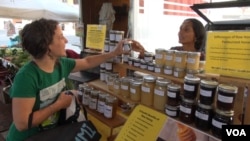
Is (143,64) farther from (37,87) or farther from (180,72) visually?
(37,87)

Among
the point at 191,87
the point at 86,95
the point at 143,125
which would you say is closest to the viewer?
the point at 191,87

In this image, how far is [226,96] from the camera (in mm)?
806

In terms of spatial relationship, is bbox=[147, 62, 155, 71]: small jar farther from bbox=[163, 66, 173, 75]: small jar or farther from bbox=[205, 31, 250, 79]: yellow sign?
bbox=[205, 31, 250, 79]: yellow sign

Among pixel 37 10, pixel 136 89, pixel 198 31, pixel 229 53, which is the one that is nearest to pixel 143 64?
pixel 136 89

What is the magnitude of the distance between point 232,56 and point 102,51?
0.93 metres

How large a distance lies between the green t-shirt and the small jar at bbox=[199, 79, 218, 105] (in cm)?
79

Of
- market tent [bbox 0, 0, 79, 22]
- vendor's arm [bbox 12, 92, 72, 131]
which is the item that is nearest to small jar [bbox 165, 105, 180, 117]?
vendor's arm [bbox 12, 92, 72, 131]

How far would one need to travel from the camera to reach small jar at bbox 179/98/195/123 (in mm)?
922

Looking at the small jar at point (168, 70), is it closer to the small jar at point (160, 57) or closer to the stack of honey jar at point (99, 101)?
the small jar at point (160, 57)

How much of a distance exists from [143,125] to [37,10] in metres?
3.90

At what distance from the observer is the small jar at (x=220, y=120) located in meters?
0.81

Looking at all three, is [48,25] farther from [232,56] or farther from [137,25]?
[137,25]

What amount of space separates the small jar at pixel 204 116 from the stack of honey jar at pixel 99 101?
1.85 ft

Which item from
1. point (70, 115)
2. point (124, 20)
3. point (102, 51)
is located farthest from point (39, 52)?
point (124, 20)
